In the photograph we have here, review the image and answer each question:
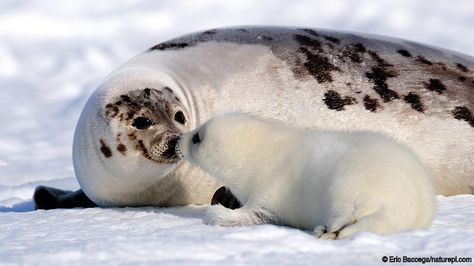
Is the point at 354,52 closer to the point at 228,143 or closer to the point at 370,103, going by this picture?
the point at 370,103

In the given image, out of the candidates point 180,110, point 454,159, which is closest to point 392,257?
point 180,110

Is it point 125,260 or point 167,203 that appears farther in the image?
point 167,203

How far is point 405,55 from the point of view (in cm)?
638

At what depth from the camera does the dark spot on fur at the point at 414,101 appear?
235 inches

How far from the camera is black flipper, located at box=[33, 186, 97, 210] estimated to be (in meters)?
6.04

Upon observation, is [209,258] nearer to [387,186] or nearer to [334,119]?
[387,186]

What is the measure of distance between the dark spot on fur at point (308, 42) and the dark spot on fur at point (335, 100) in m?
0.43

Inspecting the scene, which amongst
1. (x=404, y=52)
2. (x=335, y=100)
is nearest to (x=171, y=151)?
(x=335, y=100)

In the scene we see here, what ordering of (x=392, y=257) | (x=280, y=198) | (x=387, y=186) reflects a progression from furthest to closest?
1. (x=280, y=198)
2. (x=387, y=186)
3. (x=392, y=257)

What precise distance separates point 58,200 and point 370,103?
2.19 metres

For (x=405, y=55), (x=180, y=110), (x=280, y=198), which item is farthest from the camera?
A: (x=405, y=55)

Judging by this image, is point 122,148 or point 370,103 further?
point 370,103

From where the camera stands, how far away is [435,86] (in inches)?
241

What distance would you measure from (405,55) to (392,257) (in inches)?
138
